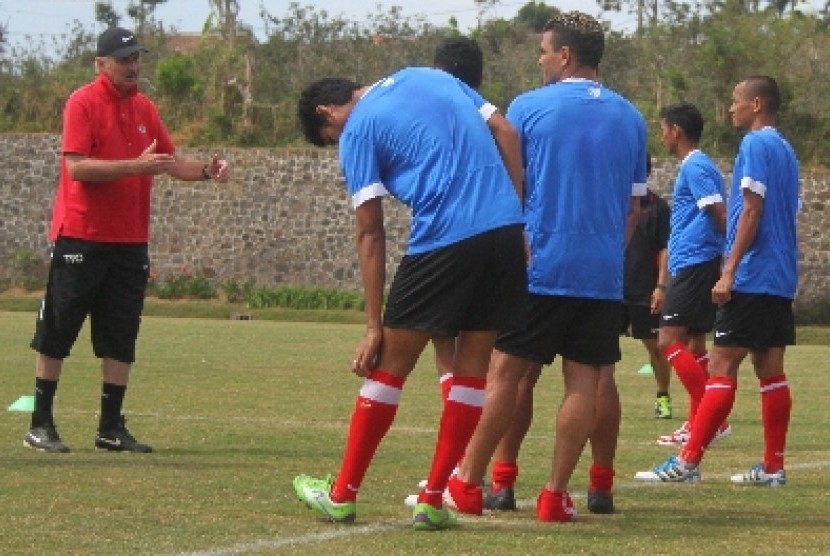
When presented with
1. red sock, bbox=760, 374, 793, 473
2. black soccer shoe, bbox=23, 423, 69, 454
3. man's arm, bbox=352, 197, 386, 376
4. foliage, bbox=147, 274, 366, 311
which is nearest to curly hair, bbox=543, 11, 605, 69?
man's arm, bbox=352, 197, 386, 376

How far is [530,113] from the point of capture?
8.51 meters

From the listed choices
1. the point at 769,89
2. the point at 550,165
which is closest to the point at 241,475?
the point at 550,165

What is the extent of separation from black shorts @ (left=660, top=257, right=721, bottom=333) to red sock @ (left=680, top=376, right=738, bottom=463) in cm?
212

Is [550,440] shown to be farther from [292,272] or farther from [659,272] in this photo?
[292,272]

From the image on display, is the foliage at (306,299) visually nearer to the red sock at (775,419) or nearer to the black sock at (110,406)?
the black sock at (110,406)

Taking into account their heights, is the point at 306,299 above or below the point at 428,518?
below

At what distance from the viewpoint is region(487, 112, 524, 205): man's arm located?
26.6ft

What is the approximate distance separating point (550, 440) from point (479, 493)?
3.86 meters

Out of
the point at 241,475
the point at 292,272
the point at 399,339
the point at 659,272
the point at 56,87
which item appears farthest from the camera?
the point at 56,87

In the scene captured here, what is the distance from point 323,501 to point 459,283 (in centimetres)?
103

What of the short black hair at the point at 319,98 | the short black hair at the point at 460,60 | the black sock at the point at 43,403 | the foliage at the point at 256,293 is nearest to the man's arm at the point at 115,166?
the black sock at the point at 43,403

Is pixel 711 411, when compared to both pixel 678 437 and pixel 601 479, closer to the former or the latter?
pixel 601 479

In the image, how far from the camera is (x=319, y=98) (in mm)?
8031

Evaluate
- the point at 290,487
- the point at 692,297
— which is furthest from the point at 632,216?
the point at 692,297
